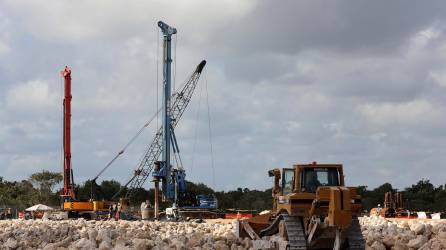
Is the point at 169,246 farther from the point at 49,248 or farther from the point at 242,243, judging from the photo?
the point at 49,248

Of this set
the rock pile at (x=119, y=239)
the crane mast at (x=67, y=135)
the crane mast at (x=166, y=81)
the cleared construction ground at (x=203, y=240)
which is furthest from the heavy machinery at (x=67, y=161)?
the cleared construction ground at (x=203, y=240)

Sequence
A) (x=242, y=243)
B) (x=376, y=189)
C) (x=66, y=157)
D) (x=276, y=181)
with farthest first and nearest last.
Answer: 1. (x=376, y=189)
2. (x=66, y=157)
3. (x=242, y=243)
4. (x=276, y=181)

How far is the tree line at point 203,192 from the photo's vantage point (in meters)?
67.2

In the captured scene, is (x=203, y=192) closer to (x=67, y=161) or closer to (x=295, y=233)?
(x=67, y=161)

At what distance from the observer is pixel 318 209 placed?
1783cm

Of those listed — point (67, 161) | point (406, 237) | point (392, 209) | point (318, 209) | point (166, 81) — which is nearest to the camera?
point (318, 209)

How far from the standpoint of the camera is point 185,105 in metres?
69.4

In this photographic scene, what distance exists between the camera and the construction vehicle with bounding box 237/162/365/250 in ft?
55.6

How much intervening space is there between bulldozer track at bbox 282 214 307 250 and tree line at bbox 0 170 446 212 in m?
39.7

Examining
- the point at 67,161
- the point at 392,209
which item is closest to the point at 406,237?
the point at 392,209

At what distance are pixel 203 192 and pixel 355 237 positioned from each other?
180 feet

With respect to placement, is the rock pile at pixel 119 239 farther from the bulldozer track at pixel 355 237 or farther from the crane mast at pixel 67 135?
the crane mast at pixel 67 135

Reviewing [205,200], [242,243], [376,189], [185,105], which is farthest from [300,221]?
[376,189]

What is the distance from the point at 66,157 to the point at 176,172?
Result: 854 centimetres
